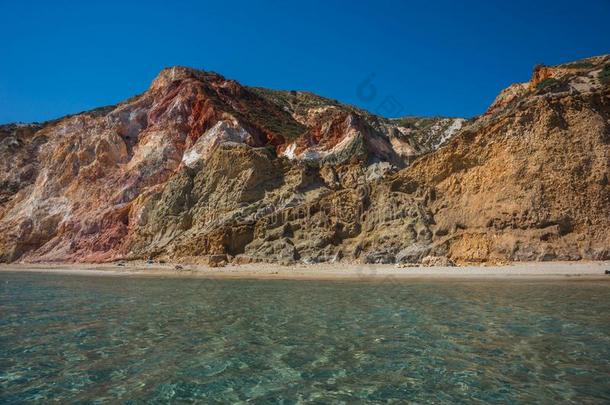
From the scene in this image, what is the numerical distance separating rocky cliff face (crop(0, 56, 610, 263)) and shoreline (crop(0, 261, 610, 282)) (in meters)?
2.08

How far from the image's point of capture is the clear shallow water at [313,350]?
19.1 ft

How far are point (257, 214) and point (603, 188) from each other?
938 inches

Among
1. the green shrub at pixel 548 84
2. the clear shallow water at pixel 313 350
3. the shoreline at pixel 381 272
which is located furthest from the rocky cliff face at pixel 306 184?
the clear shallow water at pixel 313 350

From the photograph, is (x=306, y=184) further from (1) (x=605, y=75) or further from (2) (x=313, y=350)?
(2) (x=313, y=350)

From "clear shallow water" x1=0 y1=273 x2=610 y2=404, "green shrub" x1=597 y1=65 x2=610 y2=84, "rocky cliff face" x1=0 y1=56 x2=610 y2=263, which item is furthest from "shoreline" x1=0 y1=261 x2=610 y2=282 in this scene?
"green shrub" x1=597 y1=65 x2=610 y2=84

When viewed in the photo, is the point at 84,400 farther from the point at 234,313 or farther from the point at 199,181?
the point at 199,181

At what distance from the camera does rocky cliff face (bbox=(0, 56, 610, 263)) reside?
26750mm

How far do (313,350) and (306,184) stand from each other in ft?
103

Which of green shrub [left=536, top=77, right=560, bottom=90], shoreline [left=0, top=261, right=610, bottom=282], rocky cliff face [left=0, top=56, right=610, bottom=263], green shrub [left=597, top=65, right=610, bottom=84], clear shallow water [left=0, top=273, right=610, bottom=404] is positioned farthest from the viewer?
green shrub [left=536, top=77, right=560, bottom=90]

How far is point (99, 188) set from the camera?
49250 mm

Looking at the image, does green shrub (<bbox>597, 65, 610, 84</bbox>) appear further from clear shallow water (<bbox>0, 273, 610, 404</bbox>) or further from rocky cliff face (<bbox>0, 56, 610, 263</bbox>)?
clear shallow water (<bbox>0, 273, 610, 404</bbox>)

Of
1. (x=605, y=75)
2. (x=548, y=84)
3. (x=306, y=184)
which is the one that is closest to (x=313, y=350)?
(x=306, y=184)

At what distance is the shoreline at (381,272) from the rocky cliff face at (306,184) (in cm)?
208

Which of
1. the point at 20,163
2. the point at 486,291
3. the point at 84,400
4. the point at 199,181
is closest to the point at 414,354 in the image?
the point at 84,400
